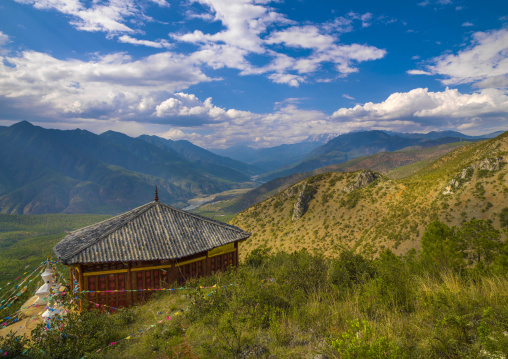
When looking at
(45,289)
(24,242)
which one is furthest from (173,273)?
(24,242)

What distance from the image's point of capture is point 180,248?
1403cm

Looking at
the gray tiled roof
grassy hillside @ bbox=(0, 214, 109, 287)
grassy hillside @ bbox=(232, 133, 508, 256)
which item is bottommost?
grassy hillside @ bbox=(0, 214, 109, 287)

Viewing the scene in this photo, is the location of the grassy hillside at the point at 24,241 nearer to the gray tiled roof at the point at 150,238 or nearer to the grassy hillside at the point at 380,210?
the grassy hillside at the point at 380,210

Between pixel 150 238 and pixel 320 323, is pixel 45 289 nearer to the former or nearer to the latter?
pixel 150 238

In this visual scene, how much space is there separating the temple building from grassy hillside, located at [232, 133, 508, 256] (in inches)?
883

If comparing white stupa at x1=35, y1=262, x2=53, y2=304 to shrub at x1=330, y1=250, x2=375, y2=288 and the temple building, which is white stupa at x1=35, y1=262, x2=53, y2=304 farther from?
shrub at x1=330, y1=250, x2=375, y2=288

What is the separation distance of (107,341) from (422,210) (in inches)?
1899

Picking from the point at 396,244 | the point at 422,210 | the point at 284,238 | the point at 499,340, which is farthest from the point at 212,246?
the point at 284,238

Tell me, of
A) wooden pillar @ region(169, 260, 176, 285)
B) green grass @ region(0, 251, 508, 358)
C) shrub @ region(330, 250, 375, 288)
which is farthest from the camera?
wooden pillar @ region(169, 260, 176, 285)

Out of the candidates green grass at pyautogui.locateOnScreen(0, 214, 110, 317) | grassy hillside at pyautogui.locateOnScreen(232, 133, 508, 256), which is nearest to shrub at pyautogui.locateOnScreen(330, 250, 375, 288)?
grassy hillside at pyautogui.locateOnScreen(232, 133, 508, 256)

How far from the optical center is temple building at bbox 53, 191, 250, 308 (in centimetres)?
1262

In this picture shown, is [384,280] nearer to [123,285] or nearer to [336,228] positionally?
[123,285]

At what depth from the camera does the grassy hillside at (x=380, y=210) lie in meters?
39.2

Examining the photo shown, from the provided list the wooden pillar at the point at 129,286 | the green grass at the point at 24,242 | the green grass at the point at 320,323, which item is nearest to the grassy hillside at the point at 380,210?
the wooden pillar at the point at 129,286
